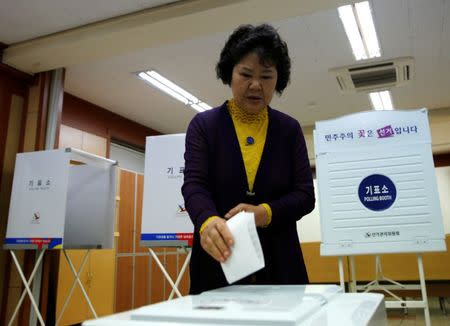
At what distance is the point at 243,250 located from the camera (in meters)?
0.65

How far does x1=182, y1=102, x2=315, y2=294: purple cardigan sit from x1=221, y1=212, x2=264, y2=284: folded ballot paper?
188mm

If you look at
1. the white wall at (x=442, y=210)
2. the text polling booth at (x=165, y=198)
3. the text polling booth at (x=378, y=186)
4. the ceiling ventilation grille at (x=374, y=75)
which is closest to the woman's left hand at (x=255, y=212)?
the text polling booth at (x=378, y=186)

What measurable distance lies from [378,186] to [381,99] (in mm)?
3605

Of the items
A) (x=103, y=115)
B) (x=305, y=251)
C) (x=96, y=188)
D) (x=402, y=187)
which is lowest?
(x=305, y=251)

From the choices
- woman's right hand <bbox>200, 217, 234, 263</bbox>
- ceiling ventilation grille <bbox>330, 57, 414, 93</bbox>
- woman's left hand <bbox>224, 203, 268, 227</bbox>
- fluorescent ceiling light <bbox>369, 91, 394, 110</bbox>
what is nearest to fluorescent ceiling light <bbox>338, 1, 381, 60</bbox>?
ceiling ventilation grille <bbox>330, 57, 414, 93</bbox>

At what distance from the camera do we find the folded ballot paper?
0.63m

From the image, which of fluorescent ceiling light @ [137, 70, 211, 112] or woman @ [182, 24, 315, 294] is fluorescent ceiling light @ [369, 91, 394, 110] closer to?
fluorescent ceiling light @ [137, 70, 211, 112]

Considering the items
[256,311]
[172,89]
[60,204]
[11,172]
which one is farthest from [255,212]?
[172,89]

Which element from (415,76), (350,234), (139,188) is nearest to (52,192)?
(139,188)

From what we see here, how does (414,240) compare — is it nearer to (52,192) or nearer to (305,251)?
(52,192)

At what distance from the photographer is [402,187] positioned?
1856mm

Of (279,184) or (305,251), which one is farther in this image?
(305,251)

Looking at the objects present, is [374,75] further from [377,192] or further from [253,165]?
[253,165]

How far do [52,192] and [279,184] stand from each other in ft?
7.95
